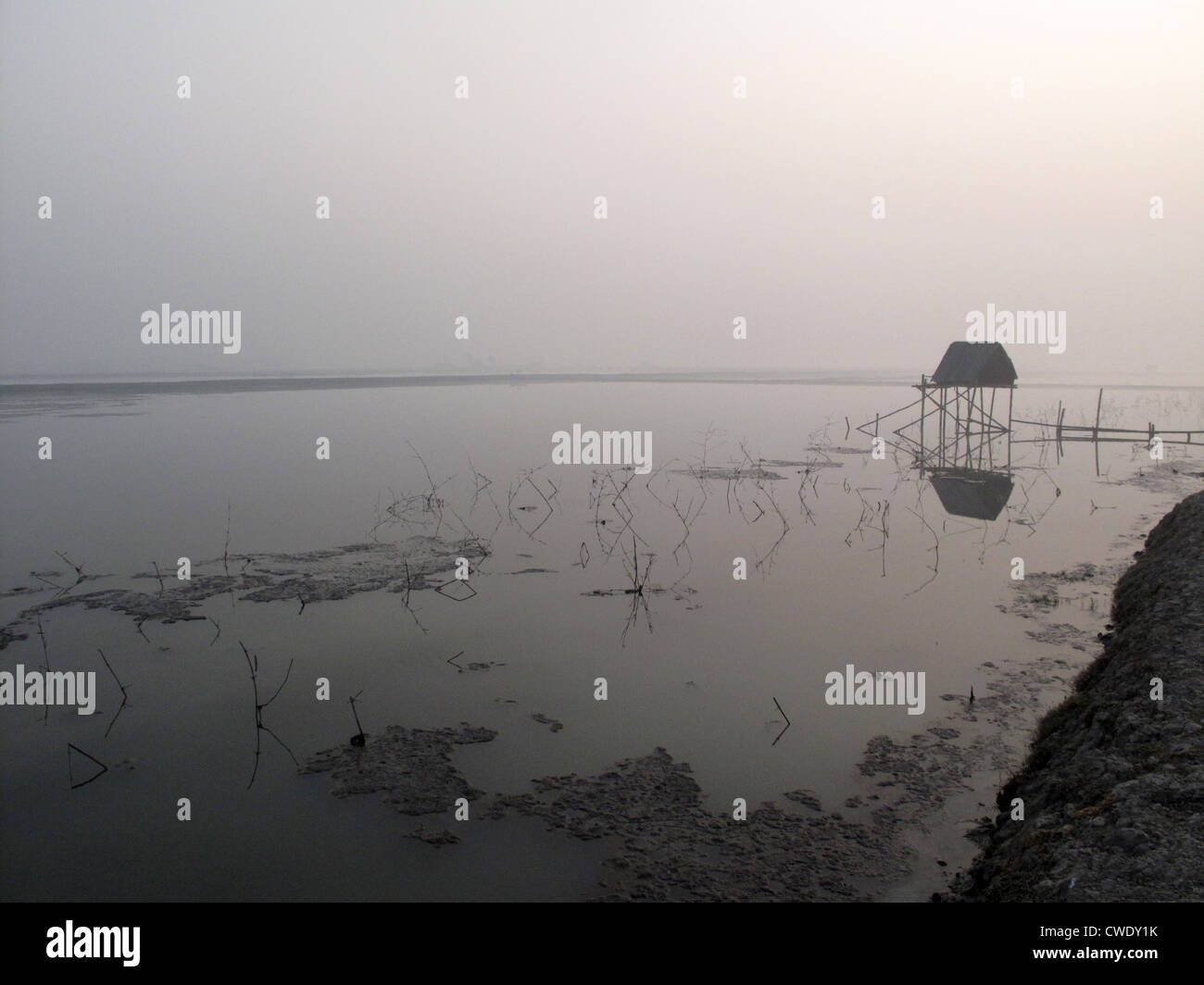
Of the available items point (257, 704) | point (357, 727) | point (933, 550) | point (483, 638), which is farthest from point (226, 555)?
point (933, 550)

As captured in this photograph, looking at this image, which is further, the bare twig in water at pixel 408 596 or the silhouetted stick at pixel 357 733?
the bare twig in water at pixel 408 596

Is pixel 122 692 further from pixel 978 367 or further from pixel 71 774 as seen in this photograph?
pixel 978 367

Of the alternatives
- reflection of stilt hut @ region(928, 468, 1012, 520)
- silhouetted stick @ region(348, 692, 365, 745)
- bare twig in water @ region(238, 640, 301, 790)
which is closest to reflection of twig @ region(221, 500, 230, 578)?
bare twig in water @ region(238, 640, 301, 790)

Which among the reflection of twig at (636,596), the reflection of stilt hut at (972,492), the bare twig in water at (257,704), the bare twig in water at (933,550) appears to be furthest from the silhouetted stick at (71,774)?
the reflection of stilt hut at (972,492)

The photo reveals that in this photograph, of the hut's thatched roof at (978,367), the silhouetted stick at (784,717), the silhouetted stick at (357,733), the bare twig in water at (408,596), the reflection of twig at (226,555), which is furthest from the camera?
the hut's thatched roof at (978,367)

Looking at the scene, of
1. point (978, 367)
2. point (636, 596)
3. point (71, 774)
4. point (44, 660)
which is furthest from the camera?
point (978, 367)

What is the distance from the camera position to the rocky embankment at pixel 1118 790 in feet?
12.7

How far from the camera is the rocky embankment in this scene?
3.86 m

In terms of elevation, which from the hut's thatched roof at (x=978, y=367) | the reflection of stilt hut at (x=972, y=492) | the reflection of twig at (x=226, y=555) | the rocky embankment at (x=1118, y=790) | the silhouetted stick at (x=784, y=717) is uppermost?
the hut's thatched roof at (x=978, y=367)

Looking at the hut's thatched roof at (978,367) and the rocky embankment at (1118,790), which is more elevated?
the hut's thatched roof at (978,367)

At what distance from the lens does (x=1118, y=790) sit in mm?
4535

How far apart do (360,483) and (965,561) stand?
12.2 meters

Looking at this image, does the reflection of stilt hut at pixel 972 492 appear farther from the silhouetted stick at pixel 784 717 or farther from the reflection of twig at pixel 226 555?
the reflection of twig at pixel 226 555
